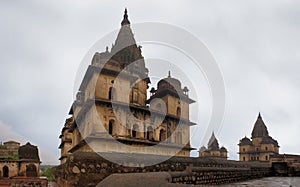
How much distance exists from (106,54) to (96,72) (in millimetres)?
2059

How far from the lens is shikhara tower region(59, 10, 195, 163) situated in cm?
1881

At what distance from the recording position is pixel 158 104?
→ 2512 centimetres

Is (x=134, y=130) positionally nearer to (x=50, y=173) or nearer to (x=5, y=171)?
(x=5, y=171)

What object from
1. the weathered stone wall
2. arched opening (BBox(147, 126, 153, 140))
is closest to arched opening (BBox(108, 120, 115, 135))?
arched opening (BBox(147, 126, 153, 140))

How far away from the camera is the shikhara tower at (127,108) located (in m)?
18.8

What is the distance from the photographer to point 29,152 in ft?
119

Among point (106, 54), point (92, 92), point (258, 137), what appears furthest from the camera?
point (258, 137)

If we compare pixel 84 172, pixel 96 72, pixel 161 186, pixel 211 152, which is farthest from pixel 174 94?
pixel 211 152

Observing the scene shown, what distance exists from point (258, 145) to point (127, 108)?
128 ft

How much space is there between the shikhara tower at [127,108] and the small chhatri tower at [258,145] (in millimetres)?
30378

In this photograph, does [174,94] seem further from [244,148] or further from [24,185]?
[244,148]

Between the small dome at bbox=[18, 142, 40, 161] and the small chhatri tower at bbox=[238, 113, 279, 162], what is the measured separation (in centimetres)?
3688

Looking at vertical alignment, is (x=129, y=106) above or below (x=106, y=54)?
below

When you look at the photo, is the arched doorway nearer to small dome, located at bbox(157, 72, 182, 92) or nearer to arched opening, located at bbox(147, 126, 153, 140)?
arched opening, located at bbox(147, 126, 153, 140)
